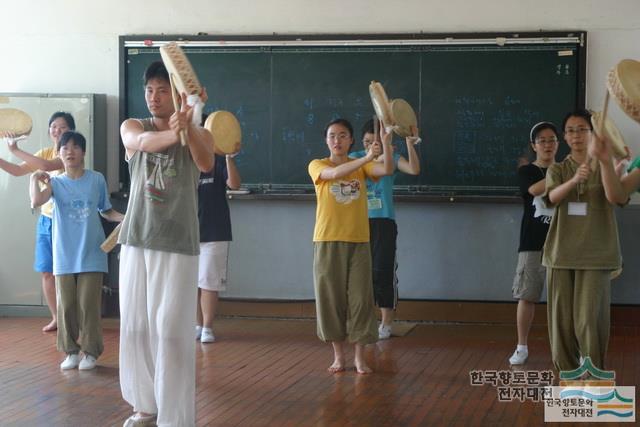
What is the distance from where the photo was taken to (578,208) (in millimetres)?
5012

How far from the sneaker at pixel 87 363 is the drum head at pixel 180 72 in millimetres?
2478

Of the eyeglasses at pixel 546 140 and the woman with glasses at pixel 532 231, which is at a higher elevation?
the eyeglasses at pixel 546 140

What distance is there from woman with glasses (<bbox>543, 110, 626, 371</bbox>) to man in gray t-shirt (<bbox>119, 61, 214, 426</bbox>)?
1.96 metres

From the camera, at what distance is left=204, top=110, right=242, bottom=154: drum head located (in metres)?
5.73

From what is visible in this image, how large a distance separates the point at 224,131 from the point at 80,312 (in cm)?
151

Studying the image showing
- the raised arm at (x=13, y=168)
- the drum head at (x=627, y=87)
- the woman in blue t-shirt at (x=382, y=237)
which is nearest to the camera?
the drum head at (x=627, y=87)

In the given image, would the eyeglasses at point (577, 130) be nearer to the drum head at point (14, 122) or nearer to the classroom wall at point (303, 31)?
the classroom wall at point (303, 31)

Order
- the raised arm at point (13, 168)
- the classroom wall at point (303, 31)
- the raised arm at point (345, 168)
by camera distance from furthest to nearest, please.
Answer: the classroom wall at point (303, 31), the raised arm at point (13, 168), the raised arm at point (345, 168)

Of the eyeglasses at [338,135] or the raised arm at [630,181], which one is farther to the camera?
the eyeglasses at [338,135]

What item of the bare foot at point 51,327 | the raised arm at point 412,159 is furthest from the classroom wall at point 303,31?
the bare foot at point 51,327

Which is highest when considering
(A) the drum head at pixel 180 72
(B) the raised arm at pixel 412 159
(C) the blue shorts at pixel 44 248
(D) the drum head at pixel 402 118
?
(A) the drum head at pixel 180 72

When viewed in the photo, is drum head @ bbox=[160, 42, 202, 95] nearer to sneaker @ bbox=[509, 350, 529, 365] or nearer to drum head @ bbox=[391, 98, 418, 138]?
drum head @ bbox=[391, 98, 418, 138]

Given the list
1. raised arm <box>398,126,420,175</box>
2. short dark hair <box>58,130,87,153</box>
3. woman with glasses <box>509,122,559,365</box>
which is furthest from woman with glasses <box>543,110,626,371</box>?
short dark hair <box>58,130,87,153</box>

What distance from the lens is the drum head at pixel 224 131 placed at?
18.8 feet
